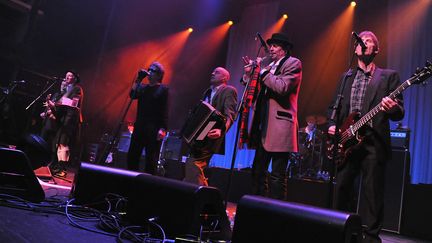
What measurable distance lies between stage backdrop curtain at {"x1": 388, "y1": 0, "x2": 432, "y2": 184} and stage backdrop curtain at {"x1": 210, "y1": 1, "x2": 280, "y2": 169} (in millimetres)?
3538

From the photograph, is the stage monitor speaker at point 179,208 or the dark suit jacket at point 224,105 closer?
the stage monitor speaker at point 179,208

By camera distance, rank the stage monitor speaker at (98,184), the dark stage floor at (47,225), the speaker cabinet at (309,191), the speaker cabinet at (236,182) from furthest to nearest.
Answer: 1. the speaker cabinet at (236,182)
2. the speaker cabinet at (309,191)
3. the stage monitor speaker at (98,184)
4. the dark stage floor at (47,225)

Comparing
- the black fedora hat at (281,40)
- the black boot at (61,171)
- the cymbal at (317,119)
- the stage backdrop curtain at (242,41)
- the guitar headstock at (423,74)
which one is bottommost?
the black boot at (61,171)

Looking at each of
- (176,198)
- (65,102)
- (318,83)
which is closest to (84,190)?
(176,198)

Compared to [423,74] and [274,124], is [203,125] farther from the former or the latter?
[423,74]

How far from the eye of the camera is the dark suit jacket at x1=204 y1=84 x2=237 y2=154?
13.8 feet

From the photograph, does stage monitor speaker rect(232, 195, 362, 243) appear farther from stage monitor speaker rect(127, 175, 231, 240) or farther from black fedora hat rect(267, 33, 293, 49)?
black fedora hat rect(267, 33, 293, 49)

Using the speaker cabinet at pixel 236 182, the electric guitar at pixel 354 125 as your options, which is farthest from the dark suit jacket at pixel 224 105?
the speaker cabinet at pixel 236 182

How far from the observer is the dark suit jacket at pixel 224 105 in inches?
166

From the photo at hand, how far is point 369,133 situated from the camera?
3057mm

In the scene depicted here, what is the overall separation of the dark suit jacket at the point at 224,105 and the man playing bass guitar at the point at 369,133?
127 cm

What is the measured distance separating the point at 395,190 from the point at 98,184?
4010 mm

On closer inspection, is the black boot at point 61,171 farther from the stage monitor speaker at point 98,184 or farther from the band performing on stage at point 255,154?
the stage monitor speaker at point 98,184

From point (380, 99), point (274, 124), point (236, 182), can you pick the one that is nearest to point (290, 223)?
point (274, 124)
